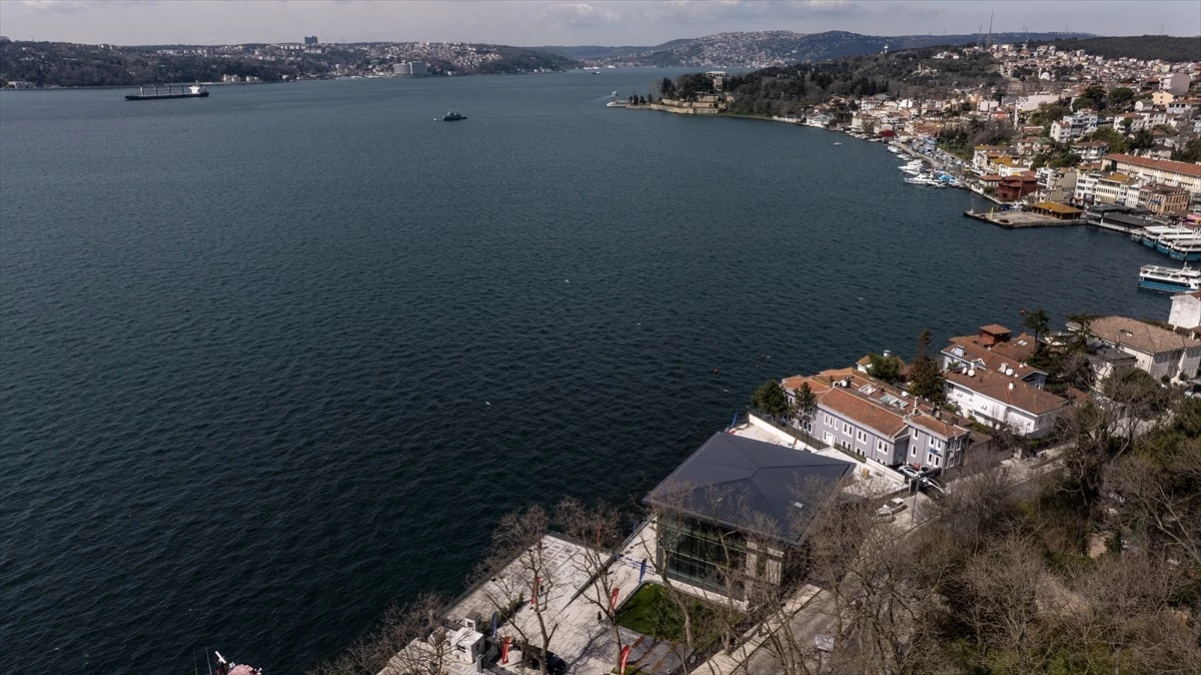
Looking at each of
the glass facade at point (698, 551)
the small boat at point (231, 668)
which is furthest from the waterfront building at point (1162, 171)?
the small boat at point (231, 668)

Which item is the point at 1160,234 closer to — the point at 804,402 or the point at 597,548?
the point at 804,402

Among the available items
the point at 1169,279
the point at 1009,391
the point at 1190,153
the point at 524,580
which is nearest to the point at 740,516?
the point at 524,580

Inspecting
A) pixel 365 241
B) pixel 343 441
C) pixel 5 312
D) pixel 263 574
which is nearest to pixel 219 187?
pixel 365 241

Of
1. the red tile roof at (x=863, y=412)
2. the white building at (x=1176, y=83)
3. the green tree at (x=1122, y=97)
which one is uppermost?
the white building at (x=1176, y=83)

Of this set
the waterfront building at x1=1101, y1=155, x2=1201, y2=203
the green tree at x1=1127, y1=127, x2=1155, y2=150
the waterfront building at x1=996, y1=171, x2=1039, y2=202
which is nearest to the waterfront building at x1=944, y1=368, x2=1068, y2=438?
the waterfront building at x1=996, y1=171, x2=1039, y2=202

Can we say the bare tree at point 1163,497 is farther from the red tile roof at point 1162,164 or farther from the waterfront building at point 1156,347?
the red tile roof at point 1162,164

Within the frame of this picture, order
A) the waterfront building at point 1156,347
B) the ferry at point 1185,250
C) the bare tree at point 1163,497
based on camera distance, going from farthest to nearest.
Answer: the ferry at point 1185,250 → the waterfront building at point 1156,347 → the bare tree at point 1163,497
